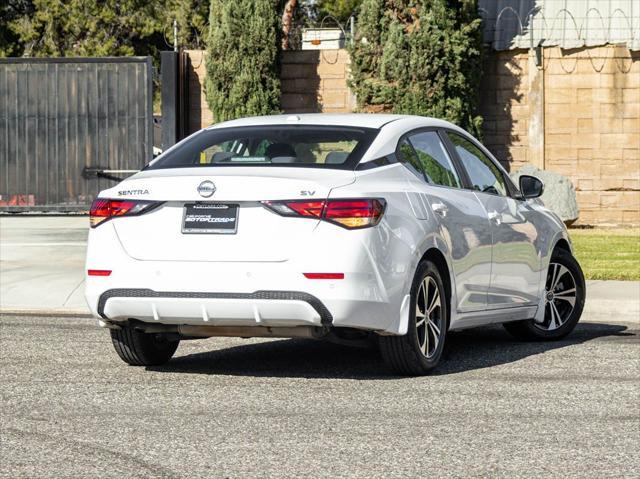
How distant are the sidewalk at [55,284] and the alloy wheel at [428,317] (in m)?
3.91

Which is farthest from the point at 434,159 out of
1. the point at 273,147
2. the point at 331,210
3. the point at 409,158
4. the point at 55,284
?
the point at 55,284

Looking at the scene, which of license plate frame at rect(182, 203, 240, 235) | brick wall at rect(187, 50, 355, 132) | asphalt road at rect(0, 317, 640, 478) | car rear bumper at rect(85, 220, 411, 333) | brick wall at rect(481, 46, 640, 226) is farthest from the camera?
brick wall at rect(187, 50, 355, 132)

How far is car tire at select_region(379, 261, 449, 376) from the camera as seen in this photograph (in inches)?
324

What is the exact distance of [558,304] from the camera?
10727mm

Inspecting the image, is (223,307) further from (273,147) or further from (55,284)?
(55,284)

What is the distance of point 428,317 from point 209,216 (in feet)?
5.29

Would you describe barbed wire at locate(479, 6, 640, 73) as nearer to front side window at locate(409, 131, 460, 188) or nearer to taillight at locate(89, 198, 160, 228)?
front side window at locate(409, 131, 460, 188)

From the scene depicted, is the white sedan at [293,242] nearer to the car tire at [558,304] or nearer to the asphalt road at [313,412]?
the asphalt road at [313,412]

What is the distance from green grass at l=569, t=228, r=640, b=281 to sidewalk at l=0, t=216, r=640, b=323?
91 centimetres

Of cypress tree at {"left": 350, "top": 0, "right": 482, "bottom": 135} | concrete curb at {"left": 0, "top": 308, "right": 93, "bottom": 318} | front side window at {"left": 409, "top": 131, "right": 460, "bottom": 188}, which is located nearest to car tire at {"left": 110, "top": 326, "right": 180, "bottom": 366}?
front side window at {"left": 409, "top": 131, "right": 460, "bottom": 188}

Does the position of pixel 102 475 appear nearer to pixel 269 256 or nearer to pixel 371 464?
pixel 371 464

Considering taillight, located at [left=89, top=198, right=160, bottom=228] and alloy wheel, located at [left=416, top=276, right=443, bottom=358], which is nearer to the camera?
taillight, located at [left=89, top=198, right=160, bottom=228]

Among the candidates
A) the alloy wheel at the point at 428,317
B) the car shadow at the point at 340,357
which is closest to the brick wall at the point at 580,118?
the car shadow at the point at 340,357

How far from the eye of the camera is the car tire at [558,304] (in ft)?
34.6
